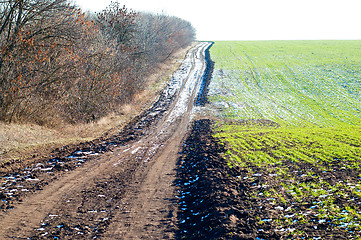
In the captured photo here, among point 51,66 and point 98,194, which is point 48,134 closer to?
point 51,66

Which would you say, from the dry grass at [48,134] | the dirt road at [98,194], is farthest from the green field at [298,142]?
the dry grass at [48,134]

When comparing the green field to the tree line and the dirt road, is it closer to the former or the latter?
the dirt road

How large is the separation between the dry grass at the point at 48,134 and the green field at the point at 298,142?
Answer: 24.4 ft

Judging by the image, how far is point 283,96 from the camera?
31.6m

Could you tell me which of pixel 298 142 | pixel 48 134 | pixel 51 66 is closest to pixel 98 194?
pixel 48 134

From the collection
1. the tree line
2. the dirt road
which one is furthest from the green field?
the tree line

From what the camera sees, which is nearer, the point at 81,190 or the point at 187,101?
the point at 81,190

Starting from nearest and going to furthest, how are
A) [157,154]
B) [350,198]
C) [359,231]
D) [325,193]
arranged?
[359,231] < [350,198] < [325,193] < [157,154]

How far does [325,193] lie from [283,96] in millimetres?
24947

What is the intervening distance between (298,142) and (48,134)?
13574 mm

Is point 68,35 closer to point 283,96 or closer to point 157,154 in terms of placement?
point 157,154

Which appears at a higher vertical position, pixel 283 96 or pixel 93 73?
pixel 93 73

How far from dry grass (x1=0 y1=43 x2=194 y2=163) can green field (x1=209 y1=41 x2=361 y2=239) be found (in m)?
7.45

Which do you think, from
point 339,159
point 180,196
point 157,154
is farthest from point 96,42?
point 339,159
